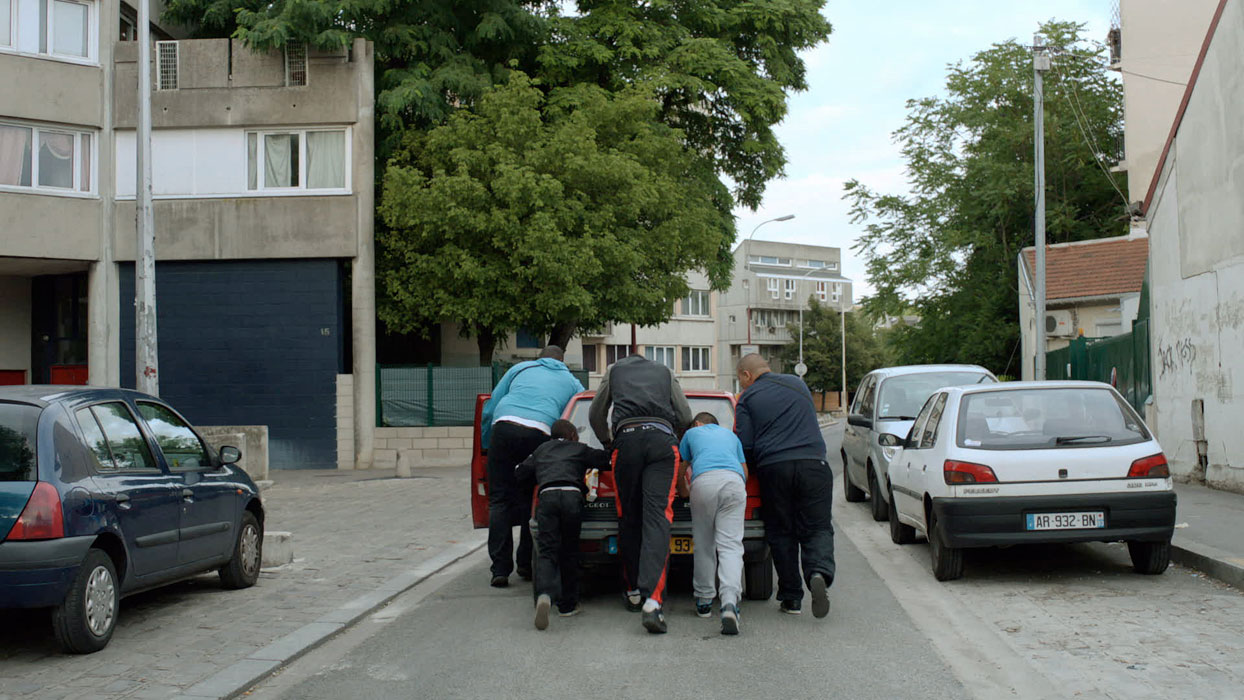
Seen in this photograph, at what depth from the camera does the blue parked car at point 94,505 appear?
6.38 m

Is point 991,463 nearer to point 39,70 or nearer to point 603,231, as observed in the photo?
point 603,231

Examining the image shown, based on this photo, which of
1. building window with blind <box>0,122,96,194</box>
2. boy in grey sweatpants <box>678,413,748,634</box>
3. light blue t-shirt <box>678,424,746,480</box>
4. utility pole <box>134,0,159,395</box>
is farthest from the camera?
building window with blind <box>0,122,96,194</box>

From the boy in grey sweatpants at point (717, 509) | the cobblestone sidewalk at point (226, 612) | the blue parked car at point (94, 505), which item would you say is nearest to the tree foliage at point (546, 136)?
the cobblestone sidewalk at point (226, 612)

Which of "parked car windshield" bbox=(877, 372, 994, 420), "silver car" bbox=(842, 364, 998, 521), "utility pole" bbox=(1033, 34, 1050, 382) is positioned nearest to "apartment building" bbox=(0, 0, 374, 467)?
"silver car" bbox=(842, 364, 998, 521)

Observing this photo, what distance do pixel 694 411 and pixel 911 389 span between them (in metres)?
5.48

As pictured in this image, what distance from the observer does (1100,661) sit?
20.9ft

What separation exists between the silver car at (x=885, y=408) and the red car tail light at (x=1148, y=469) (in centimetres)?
427

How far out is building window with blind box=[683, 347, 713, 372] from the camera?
213 ft

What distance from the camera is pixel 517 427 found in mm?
8578

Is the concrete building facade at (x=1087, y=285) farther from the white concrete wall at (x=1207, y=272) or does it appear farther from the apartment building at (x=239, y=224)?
the apartment building at (x=239, y=224)

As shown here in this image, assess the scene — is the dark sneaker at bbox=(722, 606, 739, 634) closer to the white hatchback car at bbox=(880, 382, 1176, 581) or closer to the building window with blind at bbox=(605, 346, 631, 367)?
the white hatchback car at bbox=(880, 382, 1176, 581)

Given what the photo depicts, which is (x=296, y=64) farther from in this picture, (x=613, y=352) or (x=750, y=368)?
(x=613, y=352)

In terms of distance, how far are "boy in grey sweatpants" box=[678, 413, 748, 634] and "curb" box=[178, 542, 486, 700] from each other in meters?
2.39

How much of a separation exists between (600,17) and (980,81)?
20.1m
